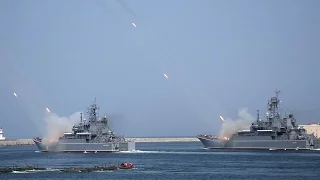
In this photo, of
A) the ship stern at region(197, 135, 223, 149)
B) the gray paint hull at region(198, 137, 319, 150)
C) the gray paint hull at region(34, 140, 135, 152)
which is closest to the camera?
the gray paint hull at region(34, 140, 135, 152)

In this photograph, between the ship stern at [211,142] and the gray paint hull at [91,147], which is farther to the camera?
the ship stern at [211,142]

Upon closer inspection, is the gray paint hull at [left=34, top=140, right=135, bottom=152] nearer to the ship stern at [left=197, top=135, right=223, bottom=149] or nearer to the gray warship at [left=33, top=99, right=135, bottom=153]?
the gray warship at [left=33, top=99, right=135, bottom=153]

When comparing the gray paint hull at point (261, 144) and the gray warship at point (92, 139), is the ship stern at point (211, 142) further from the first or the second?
the gray warship at point (92, 139)

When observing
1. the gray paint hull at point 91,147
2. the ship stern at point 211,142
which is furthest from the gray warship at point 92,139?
the ship stern at point 211,142

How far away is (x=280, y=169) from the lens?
87.9 meters

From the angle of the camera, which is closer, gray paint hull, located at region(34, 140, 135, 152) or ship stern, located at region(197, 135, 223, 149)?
gray paint hull, located at region(34, 140, 135, 152)

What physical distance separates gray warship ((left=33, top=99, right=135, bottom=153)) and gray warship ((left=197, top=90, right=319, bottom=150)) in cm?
2649

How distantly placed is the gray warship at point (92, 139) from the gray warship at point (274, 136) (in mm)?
26493

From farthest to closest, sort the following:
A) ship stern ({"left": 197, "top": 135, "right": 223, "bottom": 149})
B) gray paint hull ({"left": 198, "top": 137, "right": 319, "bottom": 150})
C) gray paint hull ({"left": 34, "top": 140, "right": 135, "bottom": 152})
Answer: ship stern ({"left": 197, "top": 135, "right": 223, "bottom": 149}) → gray paint hull ({"left": 198, "top": 137, "right": 319, "bottom": 150}) → gray paint hull ({"left": 34, "top": 140, "right": 135, "bottom": 152})

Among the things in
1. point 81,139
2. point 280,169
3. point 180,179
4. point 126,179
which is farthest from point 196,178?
point 81,139

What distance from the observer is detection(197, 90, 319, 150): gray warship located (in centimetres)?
13962

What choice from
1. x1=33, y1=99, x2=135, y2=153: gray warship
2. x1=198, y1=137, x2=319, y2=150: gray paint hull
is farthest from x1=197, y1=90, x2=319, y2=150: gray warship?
x1=33, y1=99, x2=135, y2=153: gray warship

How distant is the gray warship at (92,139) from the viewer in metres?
138

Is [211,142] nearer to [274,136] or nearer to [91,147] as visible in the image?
[274,136]
